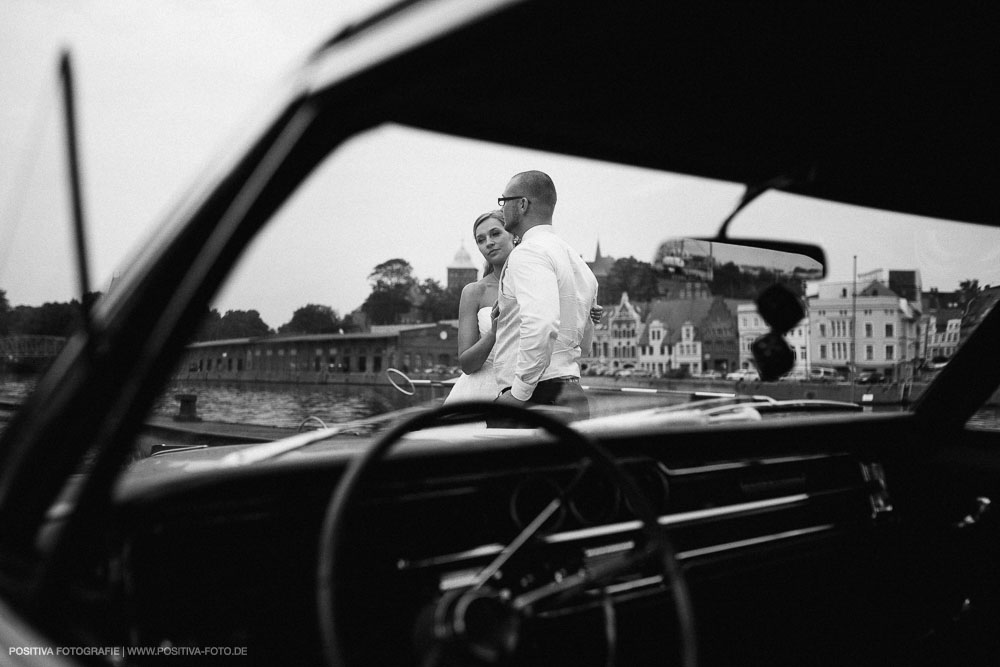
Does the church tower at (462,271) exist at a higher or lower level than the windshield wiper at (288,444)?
higher

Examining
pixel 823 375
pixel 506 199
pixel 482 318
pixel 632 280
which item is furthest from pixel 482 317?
pixel 823 375

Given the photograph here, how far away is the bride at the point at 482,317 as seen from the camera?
405 centimetres

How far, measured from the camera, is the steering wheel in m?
1.31

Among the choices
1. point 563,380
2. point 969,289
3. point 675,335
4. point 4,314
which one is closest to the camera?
point 4,314

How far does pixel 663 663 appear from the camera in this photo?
231cm

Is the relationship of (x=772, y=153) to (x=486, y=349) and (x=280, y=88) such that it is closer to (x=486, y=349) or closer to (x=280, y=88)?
(x=280, y=88)

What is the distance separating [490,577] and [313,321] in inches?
44.8

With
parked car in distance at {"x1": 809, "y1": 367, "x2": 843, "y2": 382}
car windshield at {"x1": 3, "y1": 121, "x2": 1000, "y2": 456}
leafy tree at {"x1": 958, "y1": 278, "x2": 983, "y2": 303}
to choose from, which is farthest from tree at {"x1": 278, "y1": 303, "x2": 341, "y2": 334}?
leafy tree at {"x1": 958, "y1": 278, "x2": 983, "y2": 303}

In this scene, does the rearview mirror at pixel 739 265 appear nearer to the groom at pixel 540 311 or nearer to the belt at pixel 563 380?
the groom at pixel 540 311

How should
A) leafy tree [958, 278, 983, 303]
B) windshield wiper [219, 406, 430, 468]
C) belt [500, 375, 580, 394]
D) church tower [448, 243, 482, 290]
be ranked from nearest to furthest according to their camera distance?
windshield wiper [219, 406, 430, 468], leafy tree [958, 278, 983, 303], belt [500, 375, 580, 394], church tower [448, 243, 482, 290]

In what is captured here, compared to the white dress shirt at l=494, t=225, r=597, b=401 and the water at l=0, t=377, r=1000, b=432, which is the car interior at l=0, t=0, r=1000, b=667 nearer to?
the water at l=0, t=377, r=1000, b=432

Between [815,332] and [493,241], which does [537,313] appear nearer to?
[493,241]

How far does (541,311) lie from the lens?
137 inches

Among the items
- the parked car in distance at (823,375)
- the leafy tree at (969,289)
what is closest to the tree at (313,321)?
the parked car in distance at (823,375)
